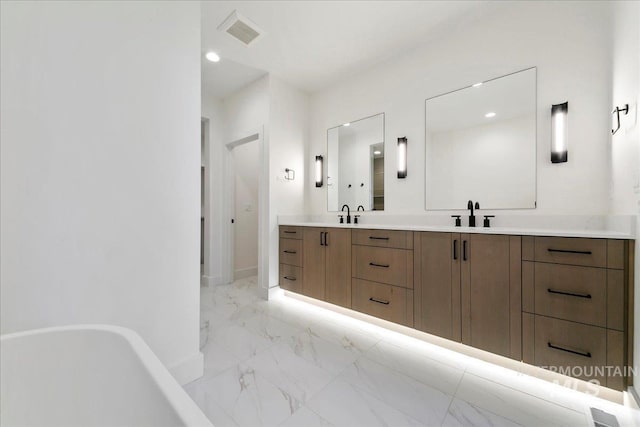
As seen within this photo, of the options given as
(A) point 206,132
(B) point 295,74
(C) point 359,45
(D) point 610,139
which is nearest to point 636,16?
(D) point 610,139

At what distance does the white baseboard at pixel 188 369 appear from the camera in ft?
4.70

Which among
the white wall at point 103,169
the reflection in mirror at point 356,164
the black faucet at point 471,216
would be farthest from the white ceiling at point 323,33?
the black faucet at point 471,216

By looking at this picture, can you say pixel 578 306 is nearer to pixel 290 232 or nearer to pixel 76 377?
pixel 76 377

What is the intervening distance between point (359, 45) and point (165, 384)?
9.71 feet

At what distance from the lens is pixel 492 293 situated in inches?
62.4

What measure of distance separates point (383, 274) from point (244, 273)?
264cm

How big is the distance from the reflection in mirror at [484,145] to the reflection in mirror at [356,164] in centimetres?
56

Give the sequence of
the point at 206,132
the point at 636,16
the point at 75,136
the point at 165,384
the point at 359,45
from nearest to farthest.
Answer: the point at 165,384 < the point at 75,136 < the point at 636,16 < the point at 359,45 < the point at 206,132

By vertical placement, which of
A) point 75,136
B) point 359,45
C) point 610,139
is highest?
point 359,45

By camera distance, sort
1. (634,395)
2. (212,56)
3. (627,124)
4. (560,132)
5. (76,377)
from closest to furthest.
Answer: (76,377)
(634,395)
(627,124)
(560,132)
(212,56)

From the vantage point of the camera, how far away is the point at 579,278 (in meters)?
1.34

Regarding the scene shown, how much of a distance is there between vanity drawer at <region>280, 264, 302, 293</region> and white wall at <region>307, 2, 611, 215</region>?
1.25 meters

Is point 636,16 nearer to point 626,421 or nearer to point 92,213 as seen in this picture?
point 626,421

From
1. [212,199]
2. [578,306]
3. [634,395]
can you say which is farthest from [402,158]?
[212,199]
